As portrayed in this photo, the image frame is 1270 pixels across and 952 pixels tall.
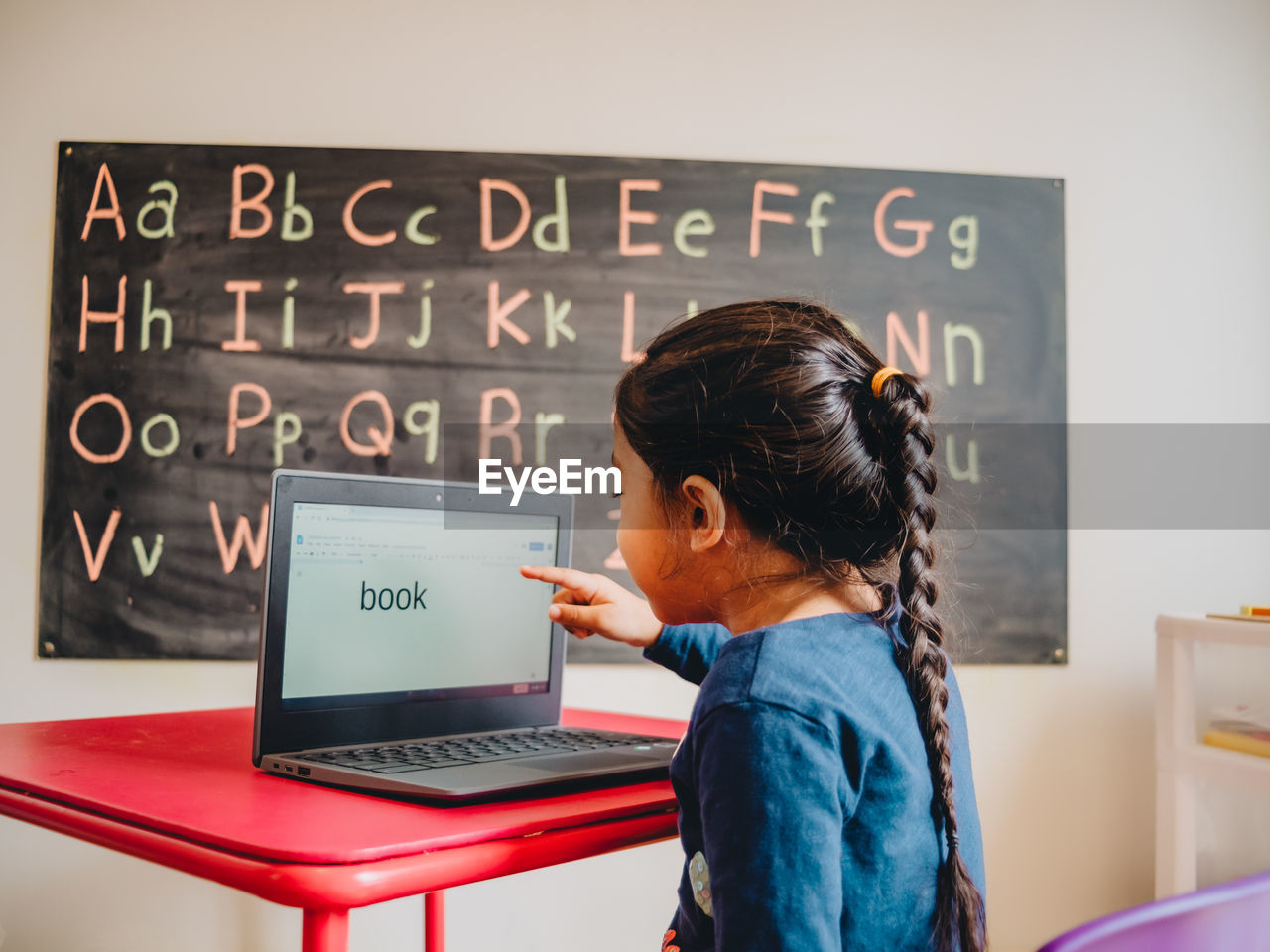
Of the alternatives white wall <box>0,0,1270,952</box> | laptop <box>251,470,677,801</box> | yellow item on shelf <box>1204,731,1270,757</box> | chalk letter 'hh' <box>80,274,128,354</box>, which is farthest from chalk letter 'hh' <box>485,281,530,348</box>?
yellow item on shelf <box>1204,731,1270,757</box>

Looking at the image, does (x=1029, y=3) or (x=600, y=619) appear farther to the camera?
(x=1029, y=3)

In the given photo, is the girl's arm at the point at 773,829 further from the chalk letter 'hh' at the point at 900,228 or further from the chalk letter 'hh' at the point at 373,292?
the chalk letter 'hh' at the point at 900,228

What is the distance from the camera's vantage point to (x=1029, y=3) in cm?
200

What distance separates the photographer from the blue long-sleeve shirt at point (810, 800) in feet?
1.81

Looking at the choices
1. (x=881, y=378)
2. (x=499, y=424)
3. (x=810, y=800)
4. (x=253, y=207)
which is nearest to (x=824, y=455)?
(x=881, y=378)

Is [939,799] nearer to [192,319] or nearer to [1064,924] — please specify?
[1064,924]

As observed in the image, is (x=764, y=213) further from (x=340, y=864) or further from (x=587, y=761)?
(x=340, y=864)

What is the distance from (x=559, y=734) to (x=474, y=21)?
1.53 m

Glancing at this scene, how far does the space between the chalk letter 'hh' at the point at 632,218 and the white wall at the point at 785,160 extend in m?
0.09

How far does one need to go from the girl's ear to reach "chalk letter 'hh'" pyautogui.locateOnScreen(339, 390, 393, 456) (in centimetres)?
117

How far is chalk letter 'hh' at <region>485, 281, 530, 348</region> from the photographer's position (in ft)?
6.04

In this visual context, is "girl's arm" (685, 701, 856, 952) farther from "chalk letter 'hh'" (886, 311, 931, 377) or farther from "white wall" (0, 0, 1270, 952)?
"chalk letter 'hh'" (886, 311, 931, 377)

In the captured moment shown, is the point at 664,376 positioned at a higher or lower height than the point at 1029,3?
lower

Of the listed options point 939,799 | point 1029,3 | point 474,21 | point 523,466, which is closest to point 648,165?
point 474,21
